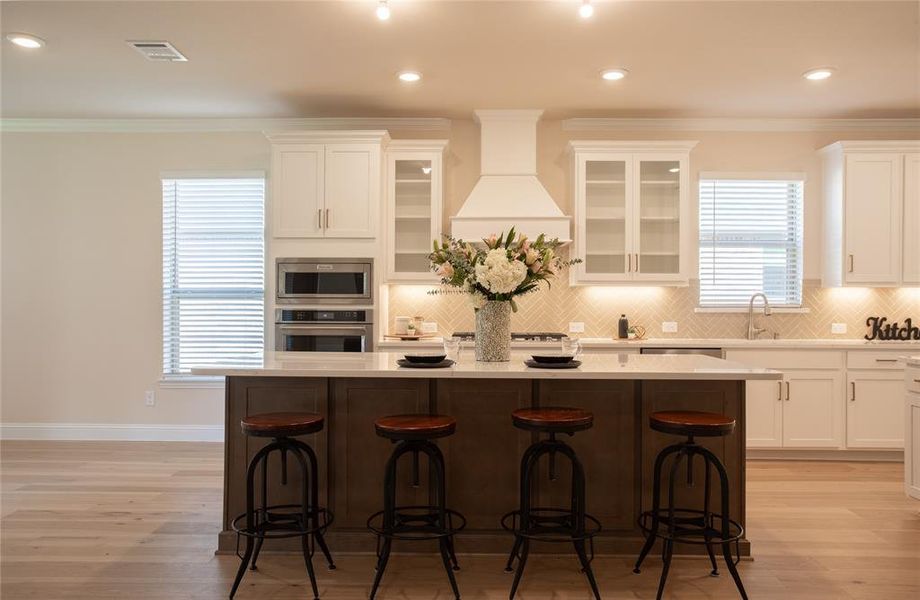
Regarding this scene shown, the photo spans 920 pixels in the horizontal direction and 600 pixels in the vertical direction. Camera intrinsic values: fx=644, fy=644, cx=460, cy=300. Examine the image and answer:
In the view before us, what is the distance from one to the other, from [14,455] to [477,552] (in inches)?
161

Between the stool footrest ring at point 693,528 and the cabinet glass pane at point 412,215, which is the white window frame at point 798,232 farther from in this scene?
the stool footrest ring at point 693,528

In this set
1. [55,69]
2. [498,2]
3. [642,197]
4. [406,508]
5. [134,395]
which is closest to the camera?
[406,508]

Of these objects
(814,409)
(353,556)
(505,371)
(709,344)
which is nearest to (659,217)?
(709,344)

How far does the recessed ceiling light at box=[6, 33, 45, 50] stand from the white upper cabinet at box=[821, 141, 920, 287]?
18.9 feet

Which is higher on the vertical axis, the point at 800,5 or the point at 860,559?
the point at 800,5

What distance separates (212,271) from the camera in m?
5.66

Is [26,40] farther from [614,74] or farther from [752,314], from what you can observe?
[752,314]

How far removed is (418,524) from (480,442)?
521 millimetres

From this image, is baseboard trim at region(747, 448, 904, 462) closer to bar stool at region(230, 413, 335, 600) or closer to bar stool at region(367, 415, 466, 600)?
bar stool at region(367, 415, 466, 600)

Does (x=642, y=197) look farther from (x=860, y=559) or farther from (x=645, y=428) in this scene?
(x=860, y=559)

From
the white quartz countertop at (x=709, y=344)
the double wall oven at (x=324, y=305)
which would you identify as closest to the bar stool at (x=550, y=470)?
the white quartz countertop at (x=709, y=344)

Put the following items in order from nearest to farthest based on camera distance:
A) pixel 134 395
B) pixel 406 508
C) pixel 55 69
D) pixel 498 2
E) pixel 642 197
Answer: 1. pixel 406 508
2. pixel 498 2
3. pixel 55 69
4. pixel 642 197
5. pixel 134 395

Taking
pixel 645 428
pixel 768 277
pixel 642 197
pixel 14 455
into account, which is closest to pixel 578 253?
pixel 642 197

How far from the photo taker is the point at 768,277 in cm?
560
